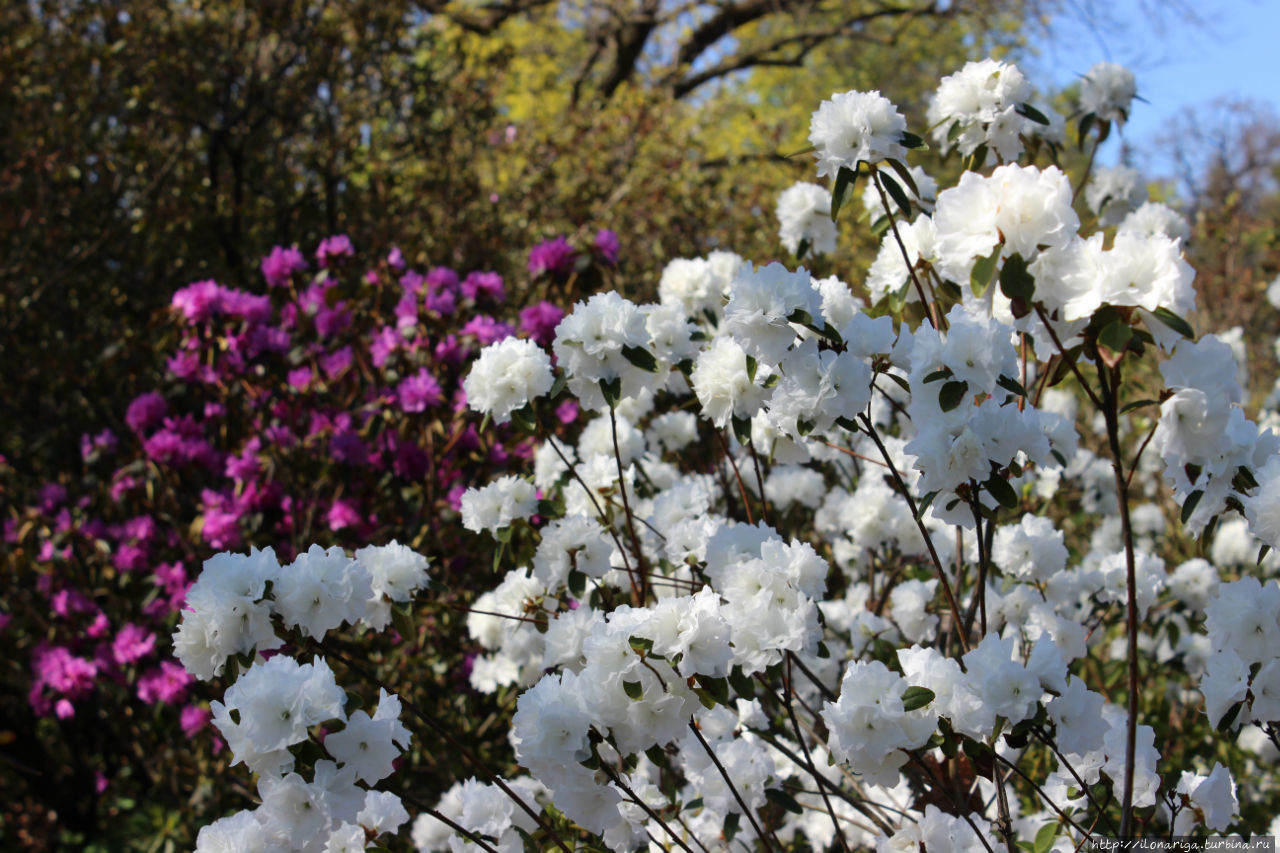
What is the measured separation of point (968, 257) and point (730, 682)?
0.72 m

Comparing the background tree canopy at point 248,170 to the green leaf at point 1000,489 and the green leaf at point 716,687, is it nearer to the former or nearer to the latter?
the green leaf at point 716,687

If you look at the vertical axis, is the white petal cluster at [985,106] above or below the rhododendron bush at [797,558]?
above

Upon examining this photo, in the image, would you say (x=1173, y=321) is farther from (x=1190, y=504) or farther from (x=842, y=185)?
(x=842, y=185)

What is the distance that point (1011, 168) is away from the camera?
1200mm

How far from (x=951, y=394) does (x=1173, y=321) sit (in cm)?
29

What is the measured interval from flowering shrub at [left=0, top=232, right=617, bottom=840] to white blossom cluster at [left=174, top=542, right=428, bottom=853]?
5.71ft

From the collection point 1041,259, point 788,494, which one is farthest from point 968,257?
point 788,494

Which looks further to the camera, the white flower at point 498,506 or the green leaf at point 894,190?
the white flower at point 498,506

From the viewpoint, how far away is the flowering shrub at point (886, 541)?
1228 millimetres

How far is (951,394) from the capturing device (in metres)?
1.27

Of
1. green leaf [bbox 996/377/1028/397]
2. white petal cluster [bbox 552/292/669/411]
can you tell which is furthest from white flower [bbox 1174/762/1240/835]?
white petal cluster [bbox 552/292/669/411]

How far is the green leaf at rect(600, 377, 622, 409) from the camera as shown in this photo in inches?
64.0

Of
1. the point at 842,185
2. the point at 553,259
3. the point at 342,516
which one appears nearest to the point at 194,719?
the point at 342,516

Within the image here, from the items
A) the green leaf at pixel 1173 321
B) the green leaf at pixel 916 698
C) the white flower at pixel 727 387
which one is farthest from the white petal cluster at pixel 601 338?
the green leaf at pixel 1173 321
